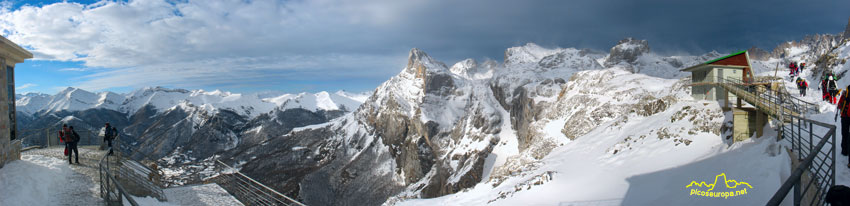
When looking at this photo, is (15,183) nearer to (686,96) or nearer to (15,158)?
(15,158)

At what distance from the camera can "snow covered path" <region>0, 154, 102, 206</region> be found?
10383 millimetres

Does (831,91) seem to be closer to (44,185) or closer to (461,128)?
(44,185)

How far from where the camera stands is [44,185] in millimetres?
11469

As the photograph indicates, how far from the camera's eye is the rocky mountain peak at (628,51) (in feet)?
470

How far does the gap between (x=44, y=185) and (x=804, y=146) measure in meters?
21.0

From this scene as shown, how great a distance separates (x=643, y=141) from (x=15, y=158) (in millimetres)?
30726

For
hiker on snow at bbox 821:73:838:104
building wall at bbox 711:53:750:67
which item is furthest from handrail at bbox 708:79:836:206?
hiker on snow at bbox 821:73:838:104

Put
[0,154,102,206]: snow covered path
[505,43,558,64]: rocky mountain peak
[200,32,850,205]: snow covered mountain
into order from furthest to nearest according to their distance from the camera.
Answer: [505,43,558,64]: rocky mountain peak
[200,32,850,205]: snow covered mountain
[0,154,102,206]: snow covered path

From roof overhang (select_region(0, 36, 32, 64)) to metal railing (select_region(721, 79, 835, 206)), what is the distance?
72.0 ft

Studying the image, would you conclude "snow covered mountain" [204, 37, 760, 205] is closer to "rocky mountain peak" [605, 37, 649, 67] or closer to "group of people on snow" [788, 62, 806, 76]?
"rocky mountain peak" [605, 37, 649, 67]

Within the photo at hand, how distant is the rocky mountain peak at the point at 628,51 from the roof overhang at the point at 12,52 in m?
152

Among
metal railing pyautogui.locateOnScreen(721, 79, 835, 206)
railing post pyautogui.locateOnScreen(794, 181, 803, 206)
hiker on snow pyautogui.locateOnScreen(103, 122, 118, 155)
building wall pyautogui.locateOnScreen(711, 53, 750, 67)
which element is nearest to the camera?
railing post pyautogui.locateOnScreen(794, 181, 803, 206)

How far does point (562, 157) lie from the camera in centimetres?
2972

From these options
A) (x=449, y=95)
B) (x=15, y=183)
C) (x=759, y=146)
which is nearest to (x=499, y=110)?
(x=449, y=95)
